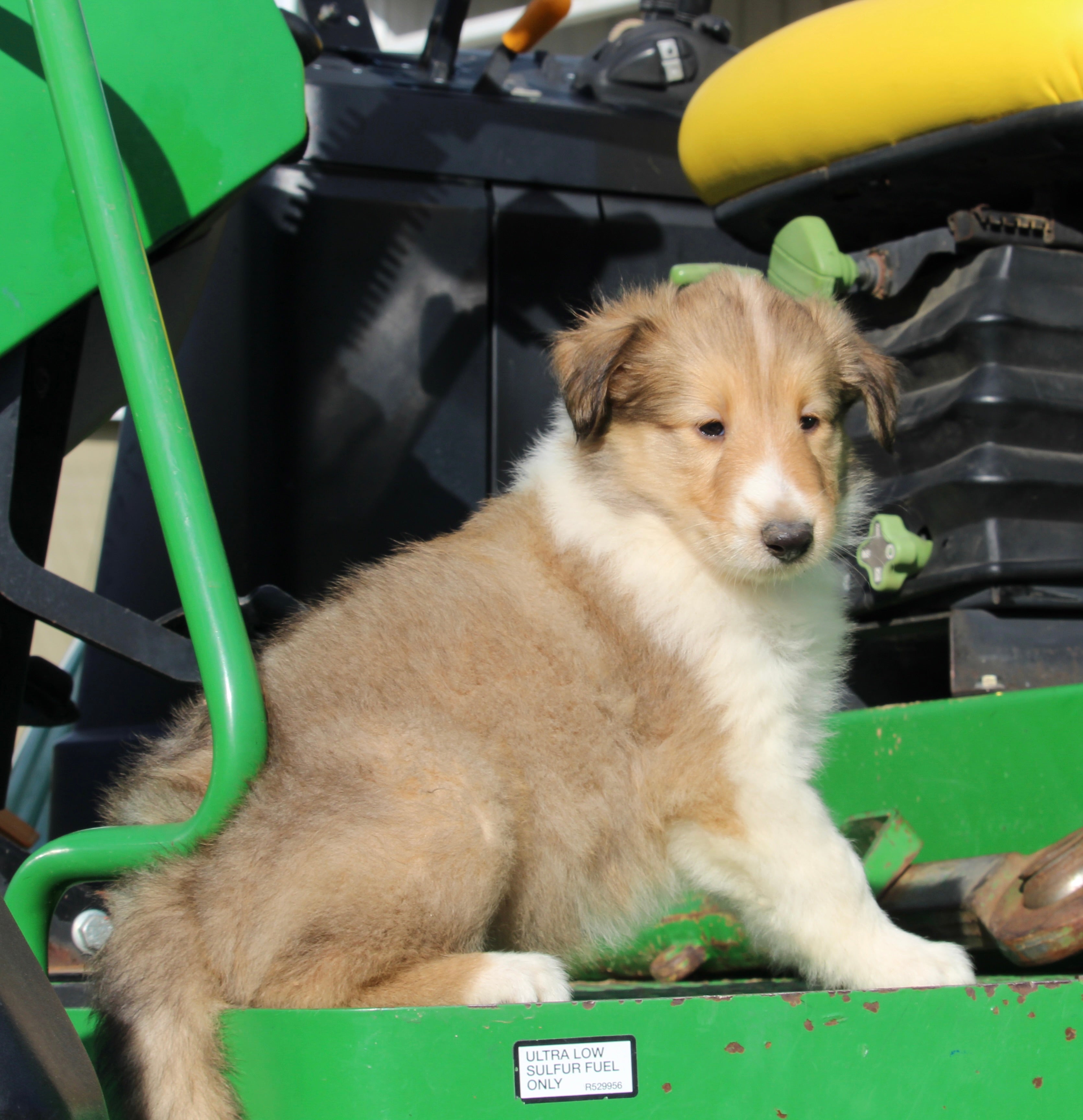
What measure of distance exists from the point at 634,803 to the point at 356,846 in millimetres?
569

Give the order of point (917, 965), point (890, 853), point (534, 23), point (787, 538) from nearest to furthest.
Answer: point (917, 965) → point (787, 538) → point (890, 853) → point (534, 23)

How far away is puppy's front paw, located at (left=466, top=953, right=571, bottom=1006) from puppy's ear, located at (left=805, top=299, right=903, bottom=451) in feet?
4.63

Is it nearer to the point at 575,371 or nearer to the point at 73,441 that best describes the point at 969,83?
the point at 575,371

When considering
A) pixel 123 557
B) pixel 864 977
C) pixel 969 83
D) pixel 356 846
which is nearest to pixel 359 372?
pixel 123 557

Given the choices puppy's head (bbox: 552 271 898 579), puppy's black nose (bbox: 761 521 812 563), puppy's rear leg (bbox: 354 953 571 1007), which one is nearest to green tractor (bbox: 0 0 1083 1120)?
puppy's rear leg (bbox: 354 953 571 1007)

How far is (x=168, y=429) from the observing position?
167cm

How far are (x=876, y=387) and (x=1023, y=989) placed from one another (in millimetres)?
1419

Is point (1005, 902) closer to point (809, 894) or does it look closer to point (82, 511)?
point (809, 894)

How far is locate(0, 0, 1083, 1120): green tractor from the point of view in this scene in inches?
58.7

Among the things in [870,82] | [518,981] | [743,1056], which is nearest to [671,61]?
[870,82]

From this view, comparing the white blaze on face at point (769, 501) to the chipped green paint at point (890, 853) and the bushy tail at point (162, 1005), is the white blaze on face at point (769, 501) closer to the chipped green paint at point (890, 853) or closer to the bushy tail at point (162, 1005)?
the chipped green paint at point (890, 853)

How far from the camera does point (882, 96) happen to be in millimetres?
2725

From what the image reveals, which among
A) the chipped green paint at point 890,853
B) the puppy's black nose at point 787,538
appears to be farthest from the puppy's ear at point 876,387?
the chipped green paint at point 890,853

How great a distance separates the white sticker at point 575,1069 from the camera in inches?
57.1
